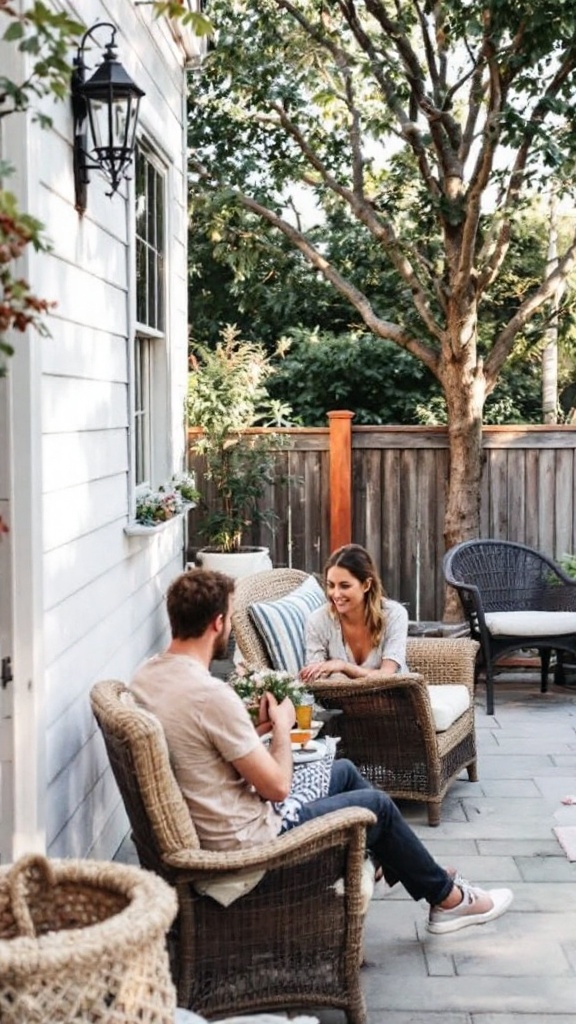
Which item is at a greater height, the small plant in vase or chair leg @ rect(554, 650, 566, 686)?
the small plant in vase

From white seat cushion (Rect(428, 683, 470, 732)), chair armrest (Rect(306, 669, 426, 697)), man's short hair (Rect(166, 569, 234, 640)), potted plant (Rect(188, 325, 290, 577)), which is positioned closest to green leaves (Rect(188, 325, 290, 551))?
potted plant (Rect(188, 325, 290, 577))

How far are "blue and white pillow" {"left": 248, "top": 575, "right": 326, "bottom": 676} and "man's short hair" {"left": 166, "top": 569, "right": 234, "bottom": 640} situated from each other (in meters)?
1.93

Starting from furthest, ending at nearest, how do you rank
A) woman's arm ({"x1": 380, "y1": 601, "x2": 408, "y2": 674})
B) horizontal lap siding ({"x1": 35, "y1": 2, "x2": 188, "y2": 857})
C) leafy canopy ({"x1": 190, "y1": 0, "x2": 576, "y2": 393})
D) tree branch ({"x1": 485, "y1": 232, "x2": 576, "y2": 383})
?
tree branch ({"x1": 485, "y1": 232, "x2": 576, "y2": 383}) < leafy canopy ({"x1": 190, "y1": 0, "x2": 576, "y2": 393}) < woman's arm ({"x1": 380, "y1": 601, "x2": 408, "y2": 674}) < horizontal lap siding ({"x1": 35, "y1": 2, "x2": 188, "y2": 857})

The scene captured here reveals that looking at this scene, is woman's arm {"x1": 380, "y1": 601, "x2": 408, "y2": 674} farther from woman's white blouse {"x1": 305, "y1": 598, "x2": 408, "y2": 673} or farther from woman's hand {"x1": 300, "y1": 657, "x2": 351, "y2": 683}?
woman's hand {"x1": 300, "y1": 657, "x2": 351, "y2": 683}

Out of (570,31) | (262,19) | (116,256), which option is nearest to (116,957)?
(116,256)

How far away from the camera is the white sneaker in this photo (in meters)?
4.17

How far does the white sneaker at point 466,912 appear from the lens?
4.17 meters

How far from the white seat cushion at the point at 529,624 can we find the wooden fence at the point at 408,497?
148 centimetres

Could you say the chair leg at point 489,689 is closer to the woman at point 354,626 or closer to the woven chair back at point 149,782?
the woman at point 354,626

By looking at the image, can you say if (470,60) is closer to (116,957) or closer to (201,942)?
(201,942)

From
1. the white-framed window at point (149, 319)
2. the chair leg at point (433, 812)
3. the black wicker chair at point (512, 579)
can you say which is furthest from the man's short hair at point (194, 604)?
the black wicker chair at point (512, 579)

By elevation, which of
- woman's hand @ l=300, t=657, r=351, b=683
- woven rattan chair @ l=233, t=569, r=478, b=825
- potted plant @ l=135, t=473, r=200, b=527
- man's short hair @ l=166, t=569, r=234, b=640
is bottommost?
woven rattan chair @ l=233, t=569, r=478, b=825

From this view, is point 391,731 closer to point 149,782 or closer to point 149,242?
point 149,782

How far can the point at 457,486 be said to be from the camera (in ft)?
28.4
